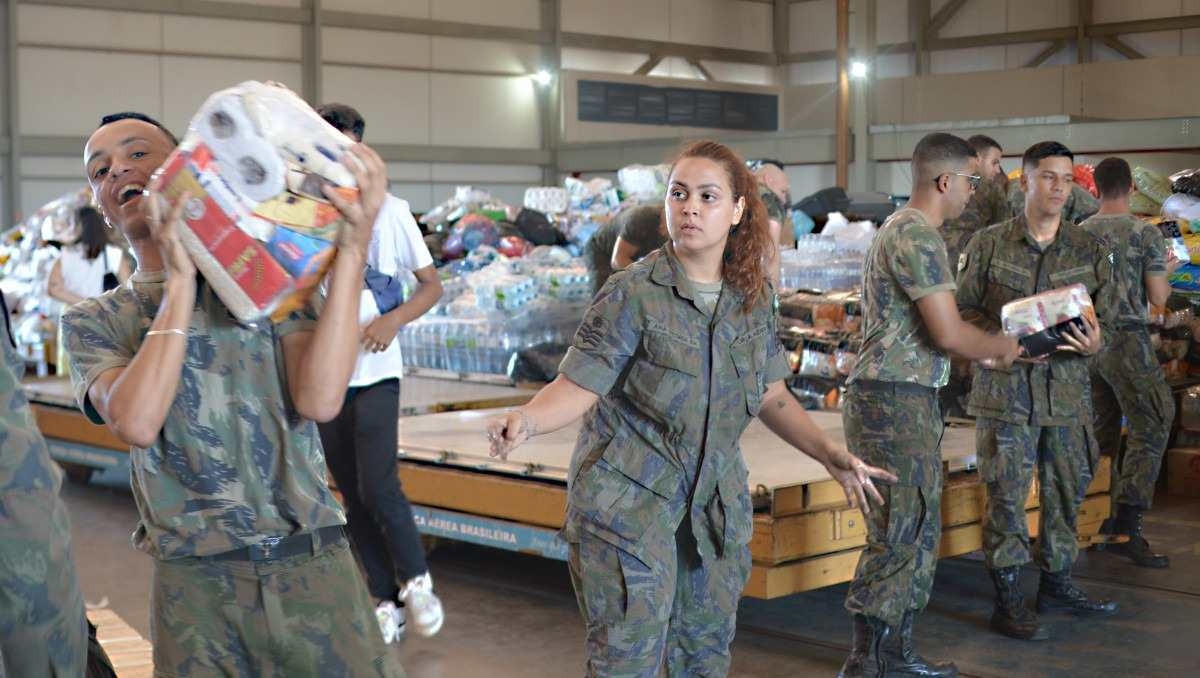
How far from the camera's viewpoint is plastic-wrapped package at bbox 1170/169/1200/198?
8.09 metres

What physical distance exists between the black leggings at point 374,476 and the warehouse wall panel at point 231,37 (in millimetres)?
14814

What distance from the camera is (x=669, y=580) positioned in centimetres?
304

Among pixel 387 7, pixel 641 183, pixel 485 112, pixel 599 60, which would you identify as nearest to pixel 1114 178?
pixel 641 183

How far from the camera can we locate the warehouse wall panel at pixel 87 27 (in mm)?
17109

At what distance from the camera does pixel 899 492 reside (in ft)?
13.8

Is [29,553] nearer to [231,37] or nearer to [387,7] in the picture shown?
[231,37]

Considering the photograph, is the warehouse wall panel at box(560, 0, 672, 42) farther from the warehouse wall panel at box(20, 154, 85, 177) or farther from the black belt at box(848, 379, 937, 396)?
the black belt at box(848, 379, 937, 396)

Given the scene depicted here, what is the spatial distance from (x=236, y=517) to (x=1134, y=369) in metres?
5.30

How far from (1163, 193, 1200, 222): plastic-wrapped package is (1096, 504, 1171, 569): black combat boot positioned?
236cm

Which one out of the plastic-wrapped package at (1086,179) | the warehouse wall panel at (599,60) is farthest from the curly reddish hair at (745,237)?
the warehouse wall panel at (599,60)

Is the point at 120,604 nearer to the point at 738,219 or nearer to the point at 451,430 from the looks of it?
the point at 451,430

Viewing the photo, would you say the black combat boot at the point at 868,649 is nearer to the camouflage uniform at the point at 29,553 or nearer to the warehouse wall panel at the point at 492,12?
the camouflage uniform at the point at 29,553

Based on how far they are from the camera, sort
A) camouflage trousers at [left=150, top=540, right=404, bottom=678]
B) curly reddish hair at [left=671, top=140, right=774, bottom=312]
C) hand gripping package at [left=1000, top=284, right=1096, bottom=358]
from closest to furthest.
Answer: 1. camouflage trousers at [left=150, top=540, right=404, bottom=678]
2. curly reddish hair at [left=671, top=140, right=774, bottom=312]
3. hand gripping package at [left=1000, top=284, right=1096, bottom=358]

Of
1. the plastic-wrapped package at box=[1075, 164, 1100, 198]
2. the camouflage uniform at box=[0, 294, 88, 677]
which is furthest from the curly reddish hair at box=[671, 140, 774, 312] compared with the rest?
the plastic-wrapped package at box=[1075, 164, 1100, 198]
